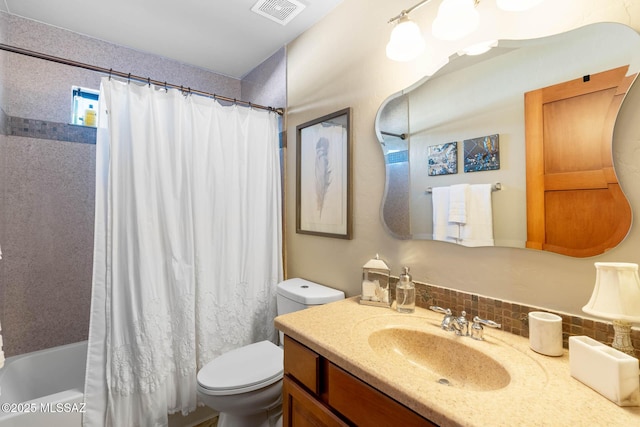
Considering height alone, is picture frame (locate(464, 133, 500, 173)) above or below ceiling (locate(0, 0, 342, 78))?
below

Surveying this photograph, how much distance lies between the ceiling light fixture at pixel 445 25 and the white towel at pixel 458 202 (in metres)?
0.57

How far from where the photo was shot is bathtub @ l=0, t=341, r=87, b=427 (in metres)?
1.31

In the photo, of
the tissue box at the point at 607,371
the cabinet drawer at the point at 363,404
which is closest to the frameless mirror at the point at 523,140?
the tissue box at the point at 607,371

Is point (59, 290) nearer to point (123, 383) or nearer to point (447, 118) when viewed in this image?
point (123, 383)

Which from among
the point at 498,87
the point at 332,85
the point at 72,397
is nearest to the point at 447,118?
the point at 498,87

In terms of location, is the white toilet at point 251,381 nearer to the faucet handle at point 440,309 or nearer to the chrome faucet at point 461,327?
the faucet handle at point 440,309

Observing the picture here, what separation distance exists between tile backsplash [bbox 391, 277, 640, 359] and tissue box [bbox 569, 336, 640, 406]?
0.48 feet

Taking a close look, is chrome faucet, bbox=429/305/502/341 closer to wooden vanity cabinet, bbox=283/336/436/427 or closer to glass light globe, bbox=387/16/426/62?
wooden vanity cabinet, bbox=283/336/436/427

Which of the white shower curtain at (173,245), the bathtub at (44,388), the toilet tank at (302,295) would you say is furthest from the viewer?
the toilet tank at (302,295)

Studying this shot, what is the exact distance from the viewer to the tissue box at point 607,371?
62 cm

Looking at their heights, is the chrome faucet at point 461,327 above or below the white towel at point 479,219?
below

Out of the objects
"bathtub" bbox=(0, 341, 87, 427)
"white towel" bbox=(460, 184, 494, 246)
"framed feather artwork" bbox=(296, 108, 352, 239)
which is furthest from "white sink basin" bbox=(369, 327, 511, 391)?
"bathtub" bbox=(0, 341, 87, 427)

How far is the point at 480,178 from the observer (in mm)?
1104

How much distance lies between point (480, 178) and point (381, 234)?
53 cm
